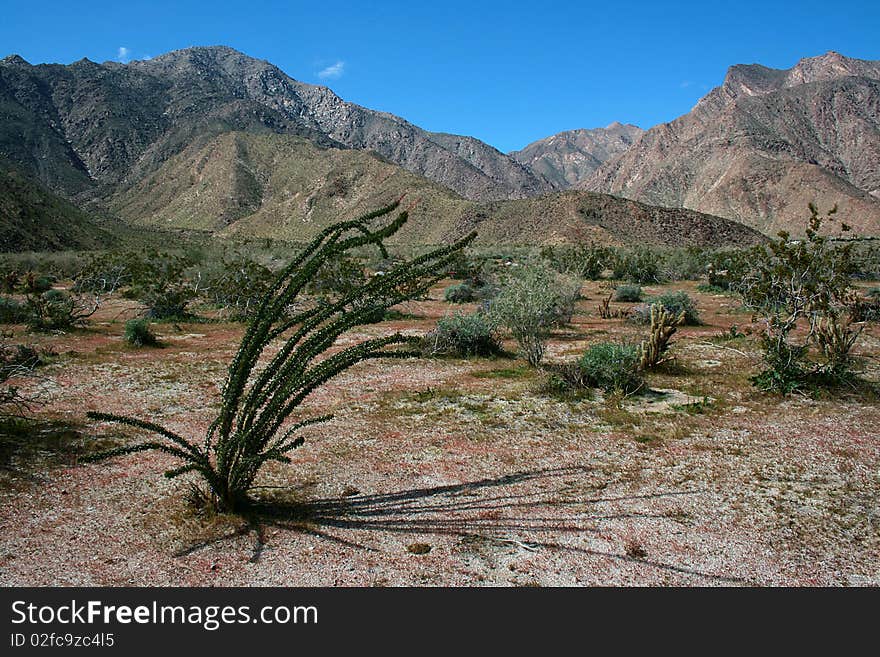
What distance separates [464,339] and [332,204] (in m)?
77.6

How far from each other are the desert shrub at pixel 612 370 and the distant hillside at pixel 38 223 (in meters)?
47.3

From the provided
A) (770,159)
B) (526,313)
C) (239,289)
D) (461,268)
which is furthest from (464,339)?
(770,159)

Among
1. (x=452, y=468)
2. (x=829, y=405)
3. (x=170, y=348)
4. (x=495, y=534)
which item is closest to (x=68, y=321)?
(x=170, y=348)

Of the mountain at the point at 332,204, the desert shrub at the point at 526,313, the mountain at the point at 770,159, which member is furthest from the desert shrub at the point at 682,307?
the mountain at the point at 770,159

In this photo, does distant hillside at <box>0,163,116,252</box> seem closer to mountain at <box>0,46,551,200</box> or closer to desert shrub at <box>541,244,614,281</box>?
desert shrub at <box>541,244,614,281</box>

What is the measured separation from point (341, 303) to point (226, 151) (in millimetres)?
109037

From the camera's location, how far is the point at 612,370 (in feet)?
29.7

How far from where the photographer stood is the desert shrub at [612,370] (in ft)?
29.6

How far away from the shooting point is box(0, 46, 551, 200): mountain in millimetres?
107562

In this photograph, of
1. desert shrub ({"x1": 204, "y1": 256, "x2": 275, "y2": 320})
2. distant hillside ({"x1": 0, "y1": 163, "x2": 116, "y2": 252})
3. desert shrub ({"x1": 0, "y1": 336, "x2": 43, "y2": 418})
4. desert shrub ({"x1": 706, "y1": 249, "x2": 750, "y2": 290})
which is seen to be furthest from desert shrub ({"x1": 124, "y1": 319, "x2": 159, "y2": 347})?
distant hillside ({"x1": 0, "y1": 163, "x2": 116, "y2": 252})

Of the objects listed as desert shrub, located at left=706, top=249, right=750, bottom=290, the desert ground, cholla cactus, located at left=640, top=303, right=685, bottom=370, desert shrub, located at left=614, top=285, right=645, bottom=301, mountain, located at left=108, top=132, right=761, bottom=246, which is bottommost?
the desert ground

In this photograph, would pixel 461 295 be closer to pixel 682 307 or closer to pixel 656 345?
pixel 682 307

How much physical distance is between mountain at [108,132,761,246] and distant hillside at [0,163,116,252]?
26919 mm

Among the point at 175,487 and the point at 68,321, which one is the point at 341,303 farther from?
the point at 68,321
